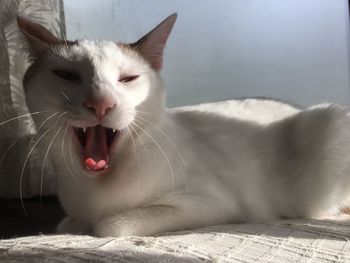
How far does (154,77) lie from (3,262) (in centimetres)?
58

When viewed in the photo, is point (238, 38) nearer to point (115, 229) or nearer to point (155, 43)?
point (155, 43)

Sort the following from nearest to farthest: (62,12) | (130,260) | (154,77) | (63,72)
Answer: (130,260) → (63,72) → (154,77) → (62,12)

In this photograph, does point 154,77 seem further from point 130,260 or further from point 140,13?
point 140,13

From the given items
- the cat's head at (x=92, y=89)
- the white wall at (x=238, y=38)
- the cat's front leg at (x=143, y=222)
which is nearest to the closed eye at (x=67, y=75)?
the cat's head at (x=92, y=89)

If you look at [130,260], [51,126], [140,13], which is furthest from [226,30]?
[130,260]

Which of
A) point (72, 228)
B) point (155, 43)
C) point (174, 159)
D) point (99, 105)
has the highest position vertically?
point (155, 43)

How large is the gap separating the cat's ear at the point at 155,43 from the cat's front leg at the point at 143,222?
15.3 inches

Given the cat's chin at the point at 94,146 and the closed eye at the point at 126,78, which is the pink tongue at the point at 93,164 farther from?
the closed eye at the point at 126,78

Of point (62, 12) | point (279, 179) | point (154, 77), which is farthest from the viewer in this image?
point (62, 12)

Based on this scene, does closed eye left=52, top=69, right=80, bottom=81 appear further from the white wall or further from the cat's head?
the white wall

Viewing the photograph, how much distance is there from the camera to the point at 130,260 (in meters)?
0.76

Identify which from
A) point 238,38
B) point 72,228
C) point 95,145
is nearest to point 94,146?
point 95,145

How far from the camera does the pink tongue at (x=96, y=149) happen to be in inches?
41.0

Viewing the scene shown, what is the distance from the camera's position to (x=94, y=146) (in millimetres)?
1062
